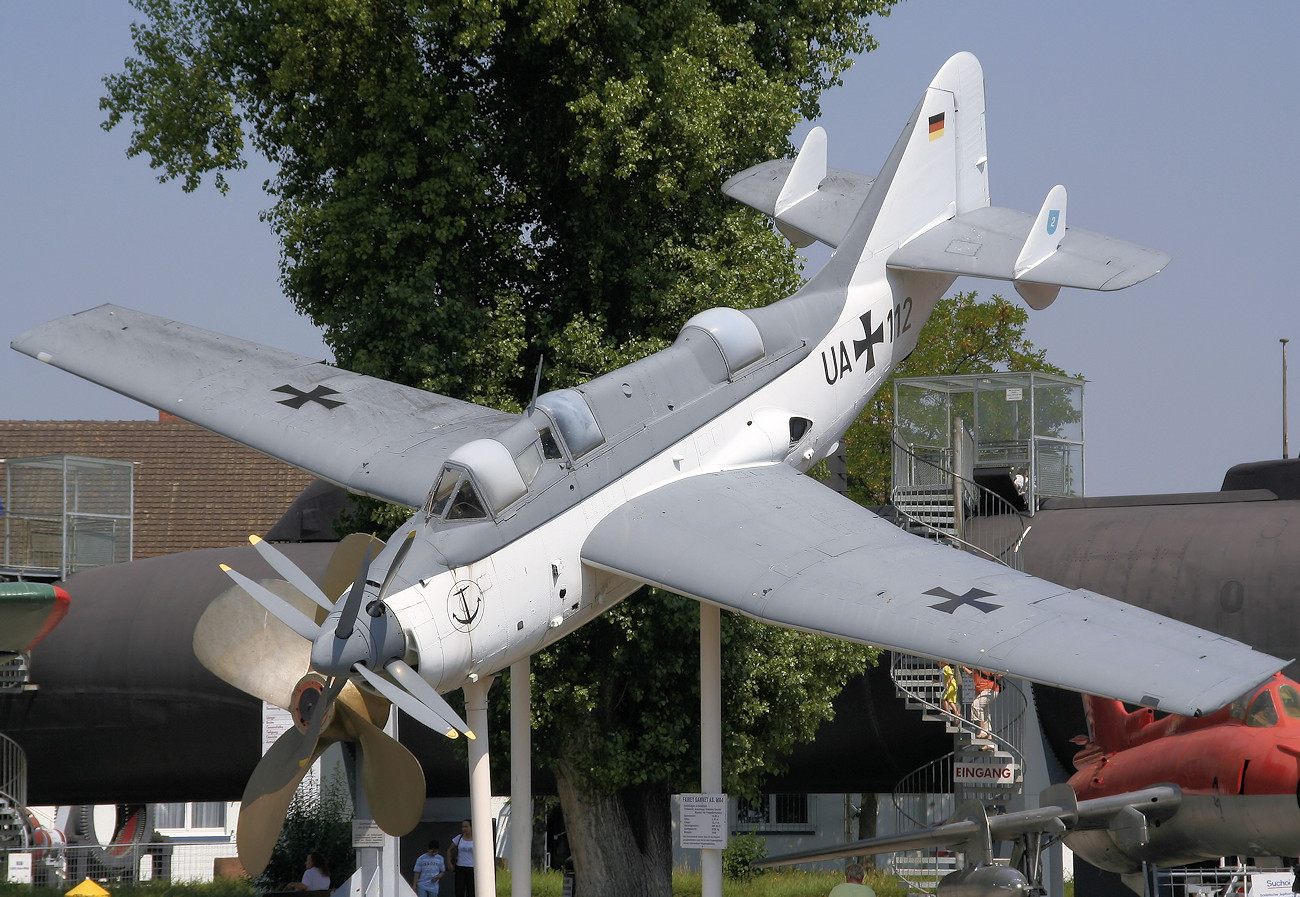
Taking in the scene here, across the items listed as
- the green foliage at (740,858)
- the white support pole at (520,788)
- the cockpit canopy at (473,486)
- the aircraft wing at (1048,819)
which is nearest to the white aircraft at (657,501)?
the cockpit canopy at (473,486)

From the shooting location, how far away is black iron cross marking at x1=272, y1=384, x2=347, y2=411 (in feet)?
48.9

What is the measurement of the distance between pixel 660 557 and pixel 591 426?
144 cm

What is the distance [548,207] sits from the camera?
19.7 meters

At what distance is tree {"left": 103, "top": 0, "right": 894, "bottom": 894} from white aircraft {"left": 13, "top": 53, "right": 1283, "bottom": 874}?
191cm

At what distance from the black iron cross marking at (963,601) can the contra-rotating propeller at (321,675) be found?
3694 millimetres

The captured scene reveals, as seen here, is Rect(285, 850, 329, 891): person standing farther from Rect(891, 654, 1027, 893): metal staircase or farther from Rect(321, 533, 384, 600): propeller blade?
Rect(321, 533, 384, 600): propeller blade

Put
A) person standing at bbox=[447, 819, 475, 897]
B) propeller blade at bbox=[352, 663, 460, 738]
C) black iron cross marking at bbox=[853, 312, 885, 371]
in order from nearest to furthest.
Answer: propeller blade at bbox=[352, 663, 460, 738] < black iron cross marking at bbox=[853, 312, 885, 371] < person standing at bbox=[447, 819, 475, 897]

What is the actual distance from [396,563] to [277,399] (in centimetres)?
472

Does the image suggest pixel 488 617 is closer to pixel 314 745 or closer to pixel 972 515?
pixel 314 745

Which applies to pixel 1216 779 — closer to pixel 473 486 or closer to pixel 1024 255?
pixel 1024 255

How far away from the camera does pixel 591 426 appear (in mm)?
12445

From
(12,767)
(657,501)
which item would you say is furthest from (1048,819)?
(12,767)

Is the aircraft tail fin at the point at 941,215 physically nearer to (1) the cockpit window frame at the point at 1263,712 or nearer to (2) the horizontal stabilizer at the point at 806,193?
(2) the horizontal stabilizer at the point at 806,193

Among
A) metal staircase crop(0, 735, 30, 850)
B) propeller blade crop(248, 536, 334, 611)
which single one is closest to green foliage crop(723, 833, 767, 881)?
metal staircase crop(0, 735, 30, 850)
